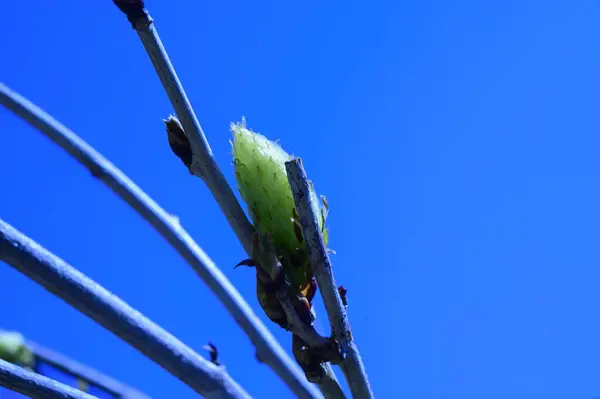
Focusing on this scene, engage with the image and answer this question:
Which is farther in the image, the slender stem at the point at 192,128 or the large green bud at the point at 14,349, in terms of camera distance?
the large green bud at the point at 14,349

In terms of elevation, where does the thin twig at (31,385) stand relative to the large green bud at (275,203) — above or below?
below

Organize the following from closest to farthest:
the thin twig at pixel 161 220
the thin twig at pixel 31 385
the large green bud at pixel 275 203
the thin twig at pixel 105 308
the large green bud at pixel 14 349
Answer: the thin twig at pixel 105 308, the thin twig at pixel 31 385, the large green bud at pixel 275 203, the thin twig at pixel 161 220, the large green bud at pixel 14 349

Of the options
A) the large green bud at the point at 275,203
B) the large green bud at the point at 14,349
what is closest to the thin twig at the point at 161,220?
the large green bud at the point at 275,203

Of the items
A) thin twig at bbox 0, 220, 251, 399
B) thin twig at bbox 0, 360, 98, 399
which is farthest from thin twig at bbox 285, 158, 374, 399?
thin twig at bbox 0, 360, 98, 399

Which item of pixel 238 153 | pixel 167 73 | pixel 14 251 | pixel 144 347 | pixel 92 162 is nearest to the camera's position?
pixel 14 251

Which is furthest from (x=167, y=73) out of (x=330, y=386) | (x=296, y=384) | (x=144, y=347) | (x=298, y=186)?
(x=296, y=384)

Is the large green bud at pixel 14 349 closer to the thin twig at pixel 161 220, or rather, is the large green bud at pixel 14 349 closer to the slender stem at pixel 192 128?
the thin twig at pixel 161 220

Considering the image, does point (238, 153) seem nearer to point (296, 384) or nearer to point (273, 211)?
point (273, 211)
